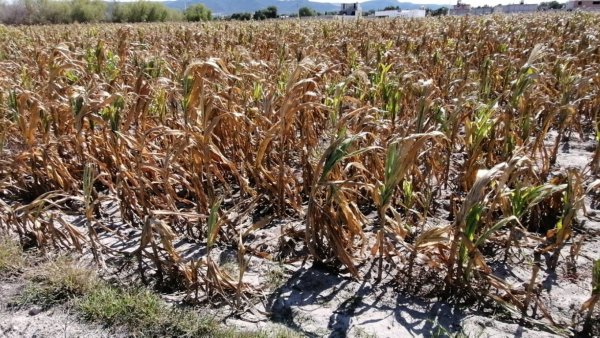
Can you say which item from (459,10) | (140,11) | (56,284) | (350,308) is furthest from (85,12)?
(350,308)

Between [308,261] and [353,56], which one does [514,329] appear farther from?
[353,56]

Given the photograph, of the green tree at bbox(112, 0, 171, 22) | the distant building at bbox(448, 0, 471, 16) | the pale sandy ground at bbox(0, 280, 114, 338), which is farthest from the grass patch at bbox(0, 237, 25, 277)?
the green tree at bbox(112, 0, 171, 22)

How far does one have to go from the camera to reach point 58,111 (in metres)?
3.44

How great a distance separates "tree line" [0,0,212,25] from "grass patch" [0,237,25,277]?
40560mm

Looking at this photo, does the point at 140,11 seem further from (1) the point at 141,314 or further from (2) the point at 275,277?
(1) the point at 141,314

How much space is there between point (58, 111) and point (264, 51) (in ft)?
14.3

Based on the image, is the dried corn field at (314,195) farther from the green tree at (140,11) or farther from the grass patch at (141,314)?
the green tree at (140,11)

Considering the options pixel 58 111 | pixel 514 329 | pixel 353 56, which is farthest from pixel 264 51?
pixel 514 329

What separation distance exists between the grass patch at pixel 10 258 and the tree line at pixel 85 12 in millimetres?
40560

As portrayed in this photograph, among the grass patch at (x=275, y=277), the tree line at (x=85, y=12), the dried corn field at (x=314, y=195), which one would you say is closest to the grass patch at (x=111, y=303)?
the dried corn field at (x=314, y=195)

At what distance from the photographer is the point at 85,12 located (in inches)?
1870

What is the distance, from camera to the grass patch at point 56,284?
2.26 metres

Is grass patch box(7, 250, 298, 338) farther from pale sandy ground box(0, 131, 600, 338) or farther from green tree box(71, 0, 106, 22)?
green tree box(71, 0, 106, 22)

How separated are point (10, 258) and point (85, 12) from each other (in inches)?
2046
